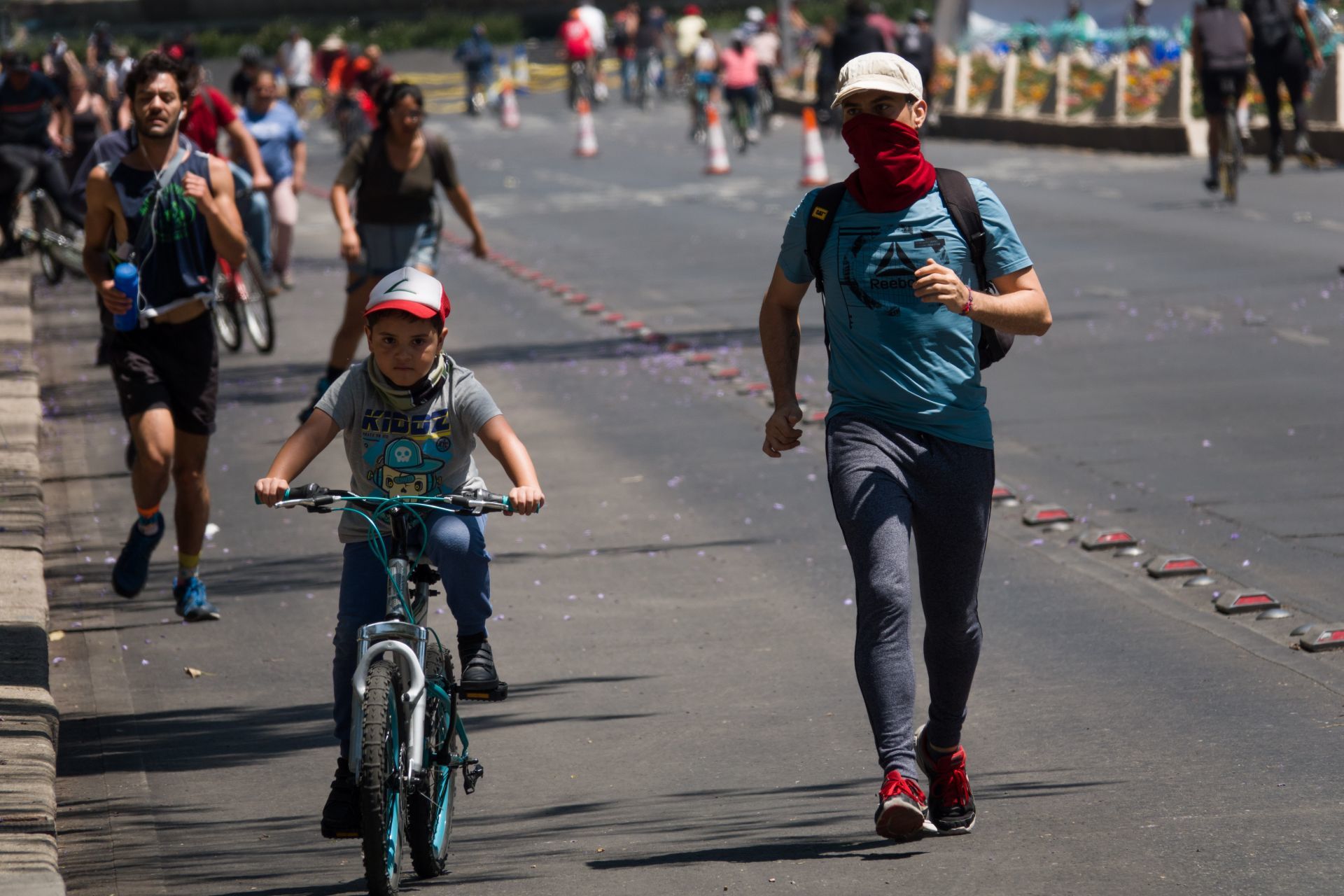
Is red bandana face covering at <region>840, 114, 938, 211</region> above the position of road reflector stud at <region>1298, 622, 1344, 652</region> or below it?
above

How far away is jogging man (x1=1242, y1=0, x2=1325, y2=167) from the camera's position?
76.2 feet

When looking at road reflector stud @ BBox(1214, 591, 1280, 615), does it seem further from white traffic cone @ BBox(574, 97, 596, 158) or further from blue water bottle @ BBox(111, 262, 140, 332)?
white traffic cone @ BBox(574, 97, 596, 158)

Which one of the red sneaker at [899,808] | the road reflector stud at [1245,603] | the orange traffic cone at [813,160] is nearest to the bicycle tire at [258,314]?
the road reflector stud at [1245,603]

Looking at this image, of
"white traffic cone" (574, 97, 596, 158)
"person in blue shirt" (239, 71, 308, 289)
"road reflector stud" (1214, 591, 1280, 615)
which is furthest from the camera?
"white traffic cone" (574, 97, 596, 158)

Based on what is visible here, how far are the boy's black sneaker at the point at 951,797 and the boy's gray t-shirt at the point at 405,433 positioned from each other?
1357 millimetres

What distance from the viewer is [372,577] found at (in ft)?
17.7

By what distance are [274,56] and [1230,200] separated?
140 feet

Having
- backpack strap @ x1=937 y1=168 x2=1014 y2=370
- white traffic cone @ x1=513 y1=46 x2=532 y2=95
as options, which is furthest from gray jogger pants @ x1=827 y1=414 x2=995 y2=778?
white traffic cone @ x1=513 y1=46 x2=532 y2=95

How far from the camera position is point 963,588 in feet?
17.7

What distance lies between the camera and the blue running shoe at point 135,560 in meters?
8.37

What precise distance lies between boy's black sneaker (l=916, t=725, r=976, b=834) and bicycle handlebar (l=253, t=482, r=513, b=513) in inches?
48.8

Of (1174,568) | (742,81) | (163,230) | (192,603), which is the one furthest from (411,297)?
(742,81)

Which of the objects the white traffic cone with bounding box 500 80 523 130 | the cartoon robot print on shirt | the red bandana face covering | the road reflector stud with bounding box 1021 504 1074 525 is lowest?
the white traffic cone with bounding box 500 80 523 130

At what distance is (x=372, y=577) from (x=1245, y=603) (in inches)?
140
